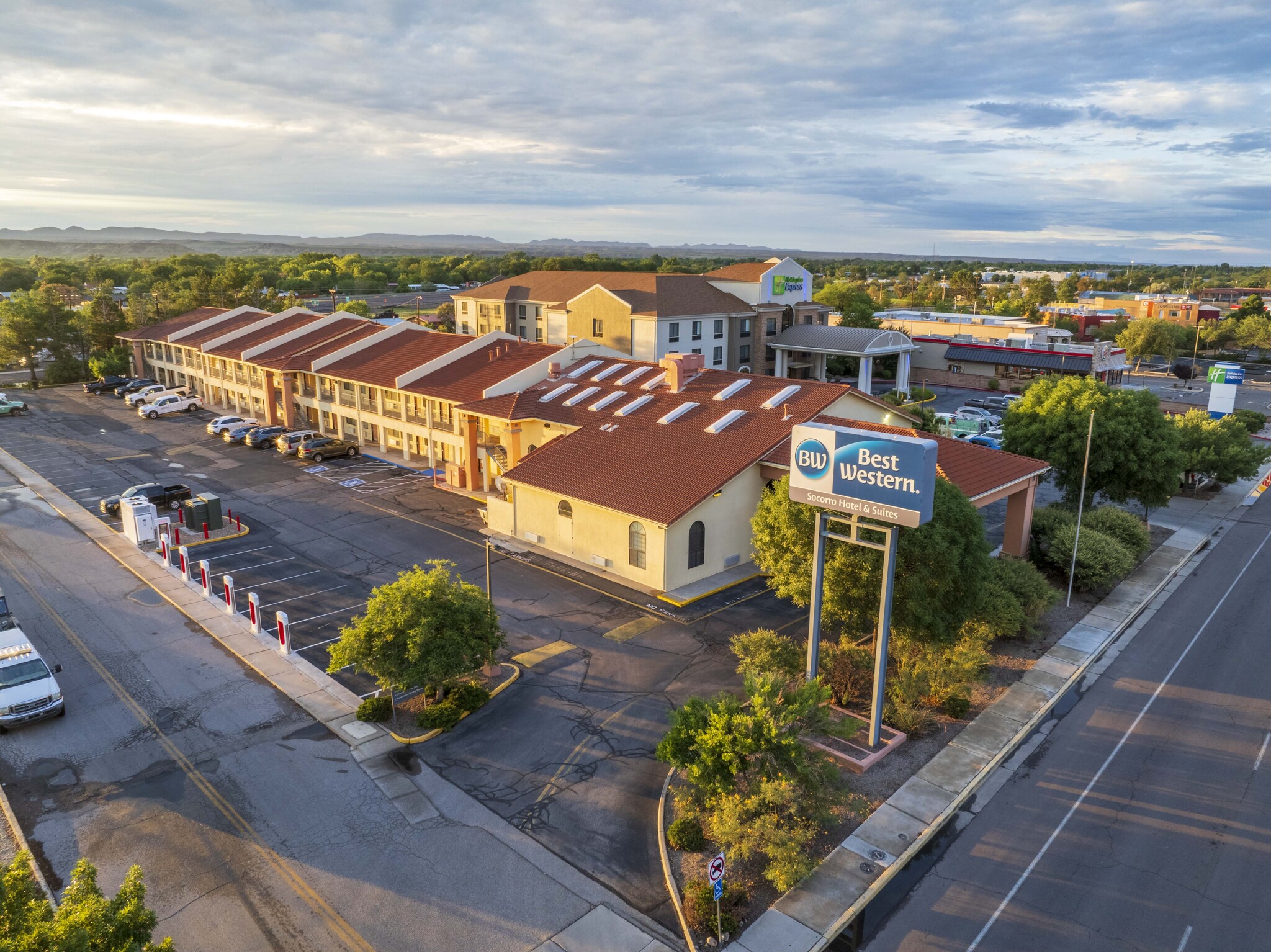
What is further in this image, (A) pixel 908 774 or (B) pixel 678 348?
(B) pixel 678 348

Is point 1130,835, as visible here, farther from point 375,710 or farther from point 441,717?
point 375,710

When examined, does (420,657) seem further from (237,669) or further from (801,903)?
(801,903)

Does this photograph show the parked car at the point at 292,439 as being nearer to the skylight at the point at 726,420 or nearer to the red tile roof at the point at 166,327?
the red tile roof at the point at 166,327

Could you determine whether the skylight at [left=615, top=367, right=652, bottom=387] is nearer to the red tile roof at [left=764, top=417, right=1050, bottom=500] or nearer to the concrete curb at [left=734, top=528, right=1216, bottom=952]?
the red tile roof at [left=764, top=417, right=1050, bottom=500]

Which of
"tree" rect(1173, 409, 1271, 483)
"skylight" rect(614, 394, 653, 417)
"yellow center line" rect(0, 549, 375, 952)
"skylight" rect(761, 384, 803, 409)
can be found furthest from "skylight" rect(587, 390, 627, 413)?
"tree" rect(1173, 409, 1271, 483)

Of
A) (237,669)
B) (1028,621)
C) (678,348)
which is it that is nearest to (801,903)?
(1028,621)

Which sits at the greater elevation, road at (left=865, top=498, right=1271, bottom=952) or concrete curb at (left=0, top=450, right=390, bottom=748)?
concrete curb at (left=0, top=450, right=390, bottom=748)

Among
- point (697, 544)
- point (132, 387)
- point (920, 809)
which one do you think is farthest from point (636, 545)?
point (132, 387)

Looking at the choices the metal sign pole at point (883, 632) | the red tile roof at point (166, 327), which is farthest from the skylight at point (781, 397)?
the red tile roof at point (166, 327)
